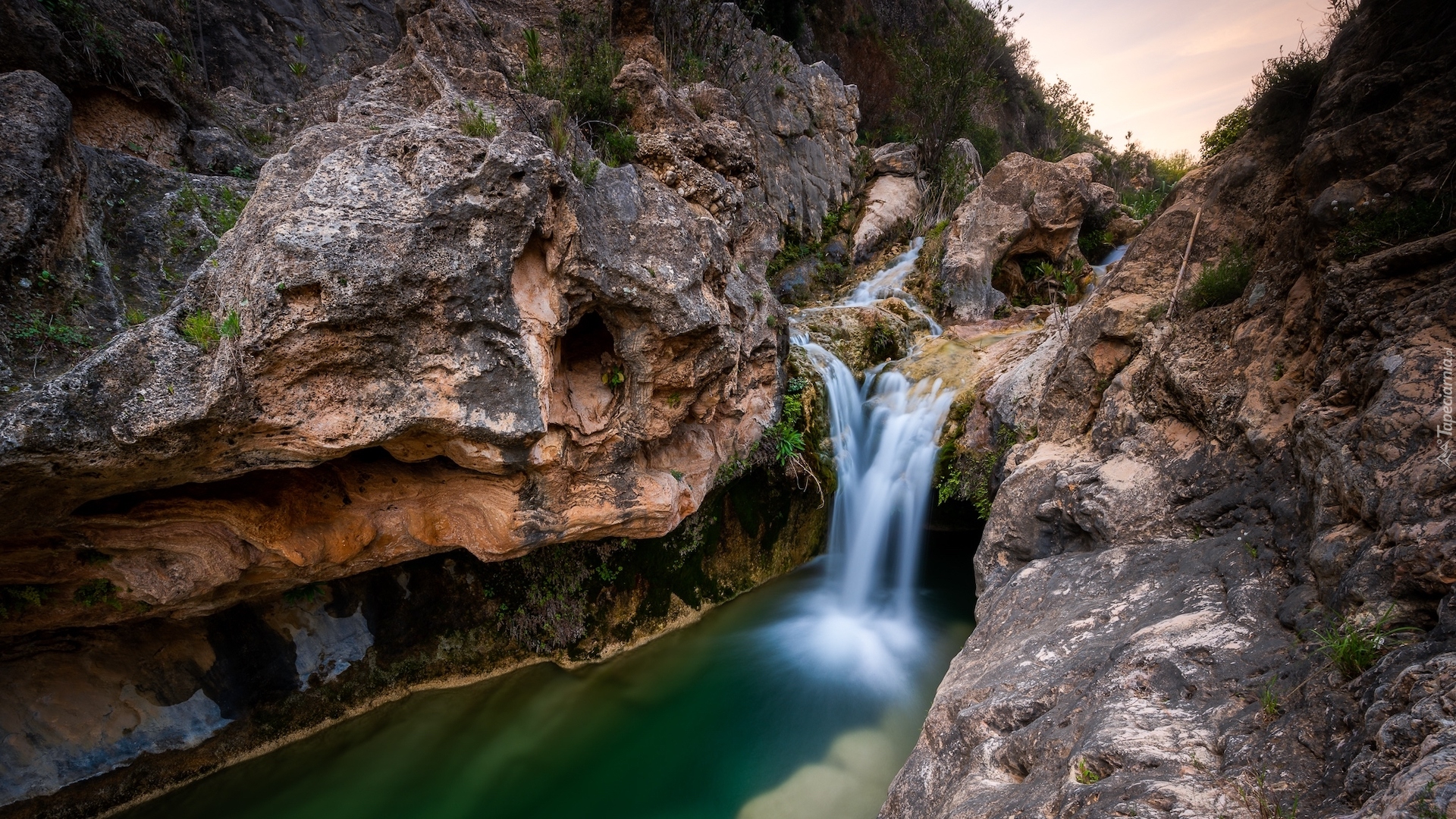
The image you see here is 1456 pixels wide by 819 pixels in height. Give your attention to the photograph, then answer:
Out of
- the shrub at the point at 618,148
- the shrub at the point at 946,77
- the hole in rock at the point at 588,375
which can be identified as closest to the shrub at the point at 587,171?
the shrub at the point at 618,148

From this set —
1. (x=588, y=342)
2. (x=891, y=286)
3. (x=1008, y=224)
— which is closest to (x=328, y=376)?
(x=588, y=342)

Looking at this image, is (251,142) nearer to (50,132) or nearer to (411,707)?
(50,132)

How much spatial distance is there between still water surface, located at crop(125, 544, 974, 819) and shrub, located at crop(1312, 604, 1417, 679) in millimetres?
4164

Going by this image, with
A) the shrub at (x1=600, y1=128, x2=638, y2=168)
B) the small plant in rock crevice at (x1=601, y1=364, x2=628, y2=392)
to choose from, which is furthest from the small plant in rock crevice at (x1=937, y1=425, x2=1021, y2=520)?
the shrub at (x1=600, y1=128, x2=638, y2=168)

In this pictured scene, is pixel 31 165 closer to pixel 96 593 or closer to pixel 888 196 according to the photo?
pixel 96 593

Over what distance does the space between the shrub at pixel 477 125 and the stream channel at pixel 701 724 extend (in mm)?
5978

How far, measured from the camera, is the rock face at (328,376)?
3.68m

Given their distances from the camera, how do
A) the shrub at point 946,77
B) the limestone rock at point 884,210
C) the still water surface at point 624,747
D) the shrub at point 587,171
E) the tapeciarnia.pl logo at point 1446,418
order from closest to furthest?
1. the tapeciarnia.pl logo at point 1446,418
2. the shrub at point 587,171
3. the still water surface at point 624,747
4. the limestone rock at point 884,210
5. the shrub at point 946,77

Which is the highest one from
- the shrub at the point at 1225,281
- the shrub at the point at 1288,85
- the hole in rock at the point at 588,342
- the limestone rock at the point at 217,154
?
the limestone rock at the point at 217,154

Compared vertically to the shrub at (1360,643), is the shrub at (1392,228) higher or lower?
higher

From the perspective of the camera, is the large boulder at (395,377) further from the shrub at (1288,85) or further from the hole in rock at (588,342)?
the shrub at (1288,85)

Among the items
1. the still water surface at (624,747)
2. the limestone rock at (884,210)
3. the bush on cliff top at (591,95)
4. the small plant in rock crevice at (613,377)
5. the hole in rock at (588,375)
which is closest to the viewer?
the still water surface at (624,747)

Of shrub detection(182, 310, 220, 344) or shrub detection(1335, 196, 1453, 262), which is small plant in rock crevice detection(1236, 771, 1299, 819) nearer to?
shrub detection(1335, 196, 1453, 262)

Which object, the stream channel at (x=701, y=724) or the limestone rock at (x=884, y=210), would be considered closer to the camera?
the stream channel at (x=701, y=724)
